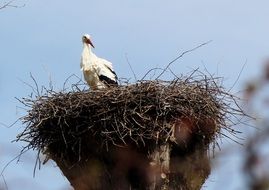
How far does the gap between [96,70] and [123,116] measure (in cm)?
221

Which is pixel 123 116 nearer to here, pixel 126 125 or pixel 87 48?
pixel 126 125

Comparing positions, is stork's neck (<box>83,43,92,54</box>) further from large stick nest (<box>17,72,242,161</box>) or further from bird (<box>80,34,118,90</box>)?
large stick nest (<box>17,72,242,161</box>)

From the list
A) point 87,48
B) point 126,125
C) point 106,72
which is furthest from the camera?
point 87,48

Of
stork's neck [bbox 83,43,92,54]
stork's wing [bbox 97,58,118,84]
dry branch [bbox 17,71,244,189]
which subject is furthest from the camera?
stork's neck [bbox 83,43,92,54]

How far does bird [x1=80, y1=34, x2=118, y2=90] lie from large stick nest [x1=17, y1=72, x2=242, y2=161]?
1387mm

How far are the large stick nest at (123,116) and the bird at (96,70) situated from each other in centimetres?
139

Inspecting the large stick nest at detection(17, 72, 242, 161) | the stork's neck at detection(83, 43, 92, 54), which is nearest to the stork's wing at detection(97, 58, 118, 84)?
the stork's neck at detection(83, 43, 92, 54)

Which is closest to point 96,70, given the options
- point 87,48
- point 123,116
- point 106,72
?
point 106,72

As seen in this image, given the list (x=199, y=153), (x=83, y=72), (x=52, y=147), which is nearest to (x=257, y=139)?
(x=199, y=153)

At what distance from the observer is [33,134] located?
5.62 m

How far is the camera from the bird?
7.09 meters

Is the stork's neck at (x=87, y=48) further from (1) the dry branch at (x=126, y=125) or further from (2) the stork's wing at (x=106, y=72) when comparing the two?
(1) the dry branch at (x=126, y=125)

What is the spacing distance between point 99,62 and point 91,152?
2.37 meters

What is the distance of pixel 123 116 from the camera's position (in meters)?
5.21
